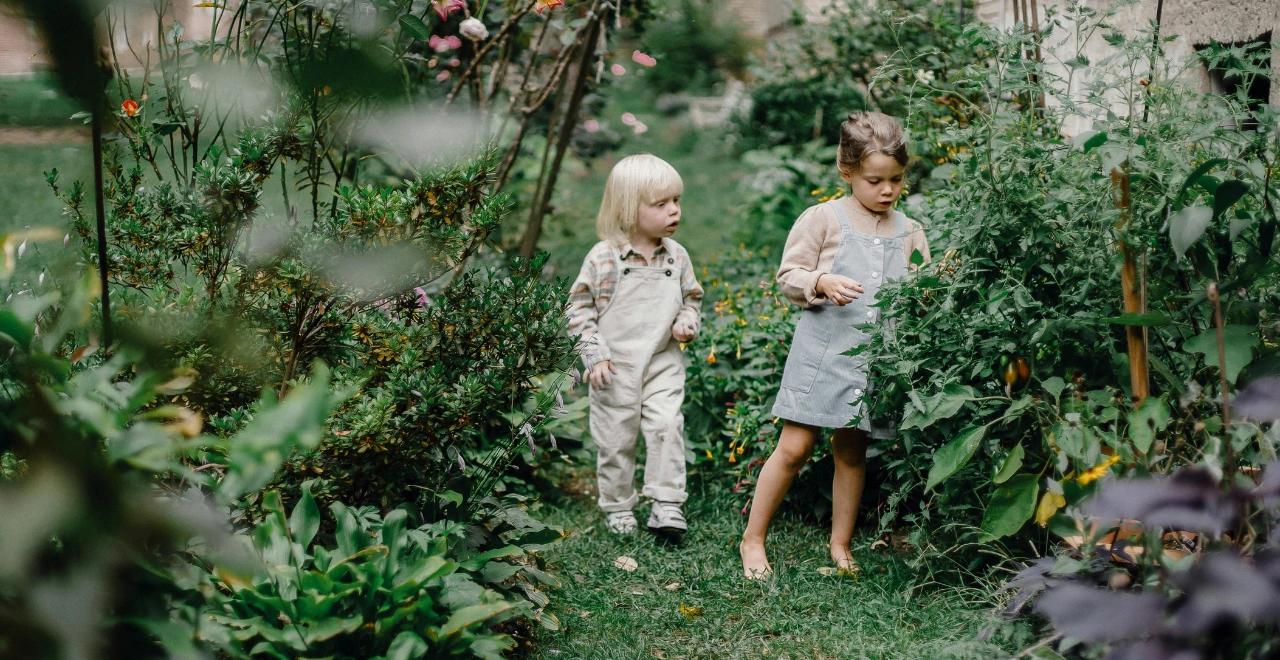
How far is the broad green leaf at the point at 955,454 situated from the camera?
2643mm

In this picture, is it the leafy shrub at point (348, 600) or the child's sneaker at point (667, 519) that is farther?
the child's sneaker at point (667, 519)

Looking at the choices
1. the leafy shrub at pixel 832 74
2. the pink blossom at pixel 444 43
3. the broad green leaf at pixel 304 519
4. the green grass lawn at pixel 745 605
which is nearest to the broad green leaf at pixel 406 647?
the broad green leaf at pixel 304 519

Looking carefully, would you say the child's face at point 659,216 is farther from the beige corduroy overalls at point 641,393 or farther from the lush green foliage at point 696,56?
the lush green foliage at point 696,56

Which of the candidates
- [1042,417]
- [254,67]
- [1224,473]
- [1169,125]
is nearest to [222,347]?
[254,67]

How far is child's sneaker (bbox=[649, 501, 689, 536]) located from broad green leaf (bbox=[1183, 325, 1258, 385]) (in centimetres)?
177

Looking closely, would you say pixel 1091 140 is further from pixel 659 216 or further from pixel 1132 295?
pixel 659 216

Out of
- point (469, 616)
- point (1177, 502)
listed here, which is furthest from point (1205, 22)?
point (469, 616)

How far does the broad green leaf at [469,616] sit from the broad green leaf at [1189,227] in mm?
1690

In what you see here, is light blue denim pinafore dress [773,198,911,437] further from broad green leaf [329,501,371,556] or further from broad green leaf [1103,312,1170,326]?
broad green leaf [329,501,371,556]

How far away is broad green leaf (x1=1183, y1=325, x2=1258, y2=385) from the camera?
230cm

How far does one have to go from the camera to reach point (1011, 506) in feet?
8.68

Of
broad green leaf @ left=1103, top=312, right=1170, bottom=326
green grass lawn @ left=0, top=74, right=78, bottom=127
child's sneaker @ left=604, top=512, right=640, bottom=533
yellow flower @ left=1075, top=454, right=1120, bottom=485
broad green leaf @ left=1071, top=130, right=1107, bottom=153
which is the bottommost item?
child's sneaker @ left=604, top=512, right=640, bottom=533

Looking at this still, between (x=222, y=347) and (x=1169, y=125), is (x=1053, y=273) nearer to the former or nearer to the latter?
(x=1169, y=125)

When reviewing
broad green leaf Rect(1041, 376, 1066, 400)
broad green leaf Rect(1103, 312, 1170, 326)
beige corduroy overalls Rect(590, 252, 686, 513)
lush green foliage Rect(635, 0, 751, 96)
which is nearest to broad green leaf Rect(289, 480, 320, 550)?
beige corduroy overalls Rect(590, 252, 686, 513)
